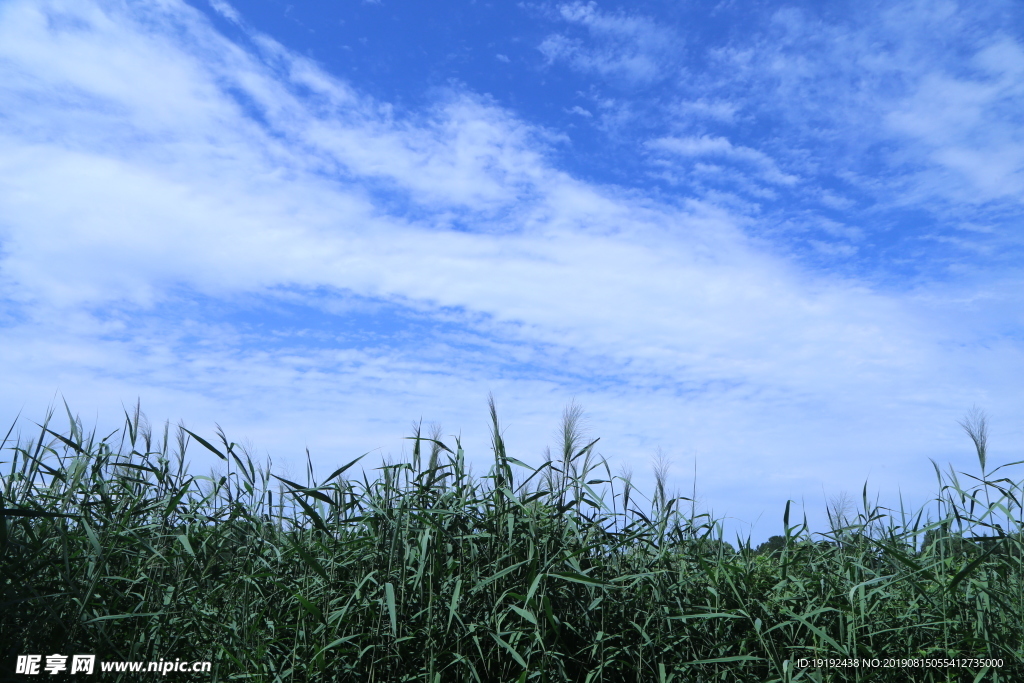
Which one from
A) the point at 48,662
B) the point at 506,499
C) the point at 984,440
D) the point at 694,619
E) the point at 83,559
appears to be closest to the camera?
the point at 48,662

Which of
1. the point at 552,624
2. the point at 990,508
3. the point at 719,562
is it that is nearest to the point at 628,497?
the point at 719,562

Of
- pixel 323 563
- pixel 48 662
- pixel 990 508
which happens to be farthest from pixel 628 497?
pixel 48 662

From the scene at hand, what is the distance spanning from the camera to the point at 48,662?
9.25 feet

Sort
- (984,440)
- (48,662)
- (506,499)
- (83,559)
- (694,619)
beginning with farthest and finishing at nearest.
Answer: (984,440) < (694,619) < (506,499) < (83,559) < (48,662)

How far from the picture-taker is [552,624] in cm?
291

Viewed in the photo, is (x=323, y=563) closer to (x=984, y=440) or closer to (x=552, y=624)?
(x=552, y=624)

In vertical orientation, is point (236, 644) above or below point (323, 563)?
below

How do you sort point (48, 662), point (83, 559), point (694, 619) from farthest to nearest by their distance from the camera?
point (694, 619)
point (83, 559)
point (48, 662)

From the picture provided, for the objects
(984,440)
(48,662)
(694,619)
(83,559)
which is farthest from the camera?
(984,440)

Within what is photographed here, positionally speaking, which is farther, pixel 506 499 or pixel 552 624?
pixel 506 499

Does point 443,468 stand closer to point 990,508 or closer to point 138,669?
point 138,669

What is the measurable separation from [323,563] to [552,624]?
1277 mm

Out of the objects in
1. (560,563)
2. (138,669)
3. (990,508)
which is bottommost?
(138,669)

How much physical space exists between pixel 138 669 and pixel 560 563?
6.00 ft
